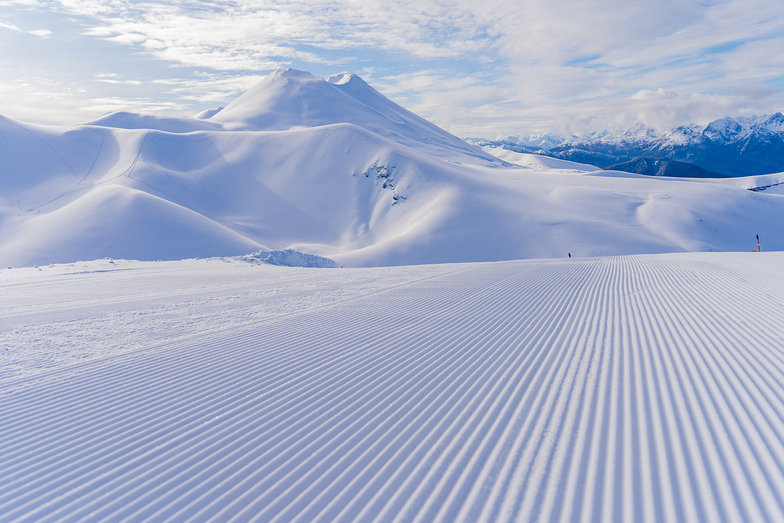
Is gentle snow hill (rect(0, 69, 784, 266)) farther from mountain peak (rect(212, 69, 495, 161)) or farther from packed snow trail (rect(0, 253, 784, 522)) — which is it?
mountain peak (rect(212, 69, 495, 161))

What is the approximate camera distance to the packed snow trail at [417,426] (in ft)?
12.3

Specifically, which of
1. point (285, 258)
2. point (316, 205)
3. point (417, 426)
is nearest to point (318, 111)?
point (316, 205)

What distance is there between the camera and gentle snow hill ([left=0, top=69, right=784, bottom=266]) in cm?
3747

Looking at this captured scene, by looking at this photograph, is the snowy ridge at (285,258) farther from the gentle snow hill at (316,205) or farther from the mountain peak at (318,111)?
the mountain peak at (318,111)

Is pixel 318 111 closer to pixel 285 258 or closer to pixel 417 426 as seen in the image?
pixel 285 258

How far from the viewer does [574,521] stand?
11.1 ft

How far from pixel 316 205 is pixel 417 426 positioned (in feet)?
170

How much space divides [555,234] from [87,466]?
41.0 meters

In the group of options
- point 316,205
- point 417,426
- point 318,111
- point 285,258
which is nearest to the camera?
point 417,426

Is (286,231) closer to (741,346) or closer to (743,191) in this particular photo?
(741,346)

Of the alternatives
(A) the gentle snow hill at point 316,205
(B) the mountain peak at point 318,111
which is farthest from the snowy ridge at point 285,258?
(B) the mountain peak at point 318,111

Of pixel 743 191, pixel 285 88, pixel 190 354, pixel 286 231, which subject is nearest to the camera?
pixel 190 354

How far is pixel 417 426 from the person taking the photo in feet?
Answer: 16.5

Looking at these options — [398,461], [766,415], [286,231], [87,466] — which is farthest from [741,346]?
[286,231]
